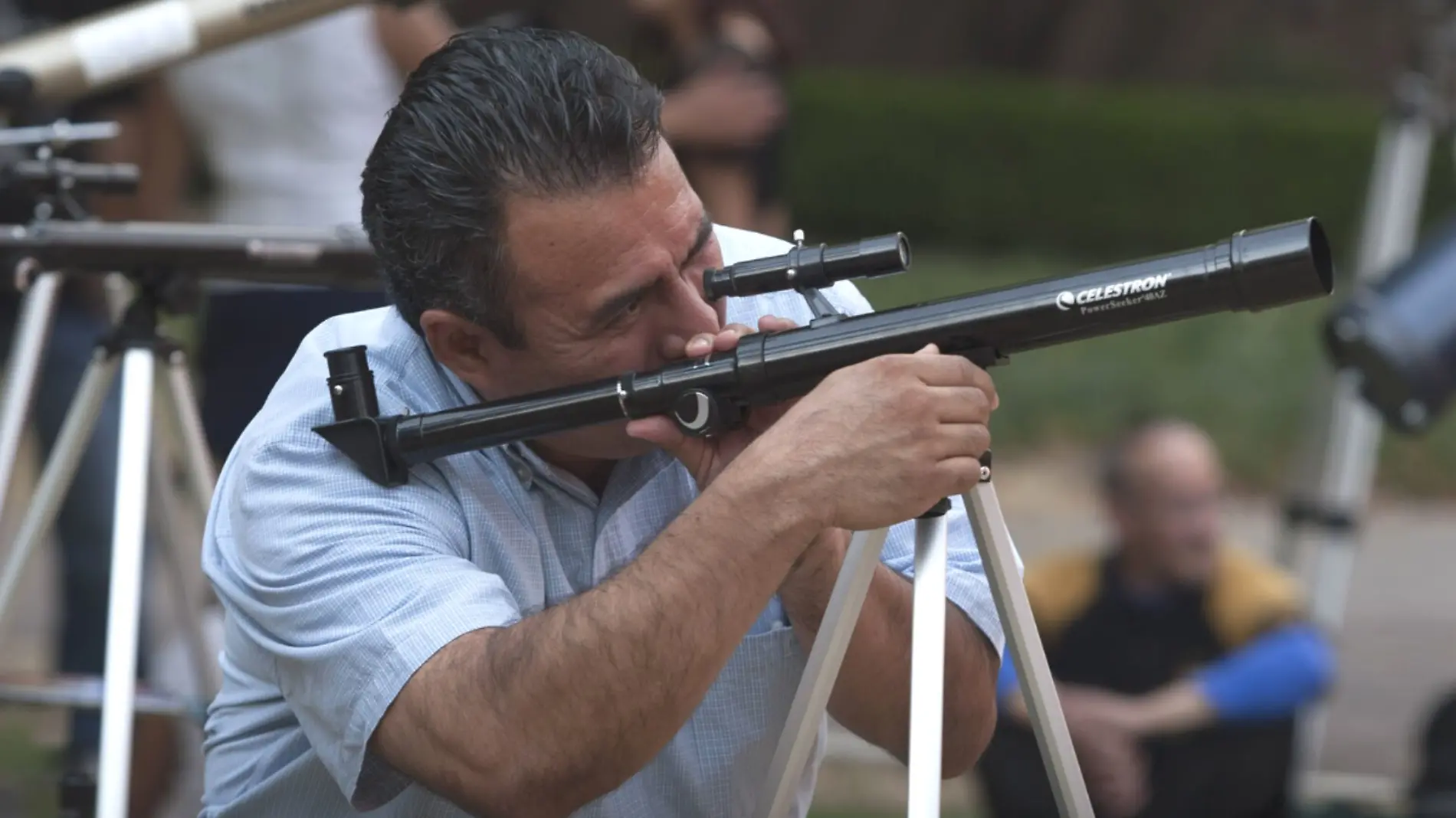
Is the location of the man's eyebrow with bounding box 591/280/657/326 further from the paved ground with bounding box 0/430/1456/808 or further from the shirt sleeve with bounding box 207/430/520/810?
the paved ground with bounding box 0/430/1456/808

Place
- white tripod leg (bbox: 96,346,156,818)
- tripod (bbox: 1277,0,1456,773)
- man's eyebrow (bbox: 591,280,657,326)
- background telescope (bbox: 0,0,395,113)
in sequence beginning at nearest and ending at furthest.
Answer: man's eyebrow (bbox: 591,280,657,326) < white tripod leg (bbox: 96,346,156,818) < background telescope (bbox: 0,0,395,113) < tripod (bbox: 1277,0,1456,773)

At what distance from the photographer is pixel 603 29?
31.3 feet

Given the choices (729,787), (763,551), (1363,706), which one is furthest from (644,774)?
(1363,706)

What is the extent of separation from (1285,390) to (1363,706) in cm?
284

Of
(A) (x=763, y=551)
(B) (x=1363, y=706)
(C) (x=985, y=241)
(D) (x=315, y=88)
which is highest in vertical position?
(C) (x=985, y=241)

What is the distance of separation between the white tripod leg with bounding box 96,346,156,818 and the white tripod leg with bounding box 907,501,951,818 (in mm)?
1027

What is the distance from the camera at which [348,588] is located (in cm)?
198

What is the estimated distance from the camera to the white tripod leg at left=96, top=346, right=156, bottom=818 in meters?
2.39

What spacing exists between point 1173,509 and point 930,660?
2573 millimetres

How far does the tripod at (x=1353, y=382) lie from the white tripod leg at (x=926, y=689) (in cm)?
244

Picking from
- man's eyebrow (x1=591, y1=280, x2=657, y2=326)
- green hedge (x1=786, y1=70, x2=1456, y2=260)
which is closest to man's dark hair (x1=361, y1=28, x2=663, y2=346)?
man's eyebrow (x1=591, y1=280, x2=657, y2=326)

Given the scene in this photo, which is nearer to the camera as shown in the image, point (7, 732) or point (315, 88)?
point (315, 88)

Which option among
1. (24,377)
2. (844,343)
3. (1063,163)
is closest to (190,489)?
(24,377)

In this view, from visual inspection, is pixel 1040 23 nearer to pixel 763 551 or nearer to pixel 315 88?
pixel 315 88
